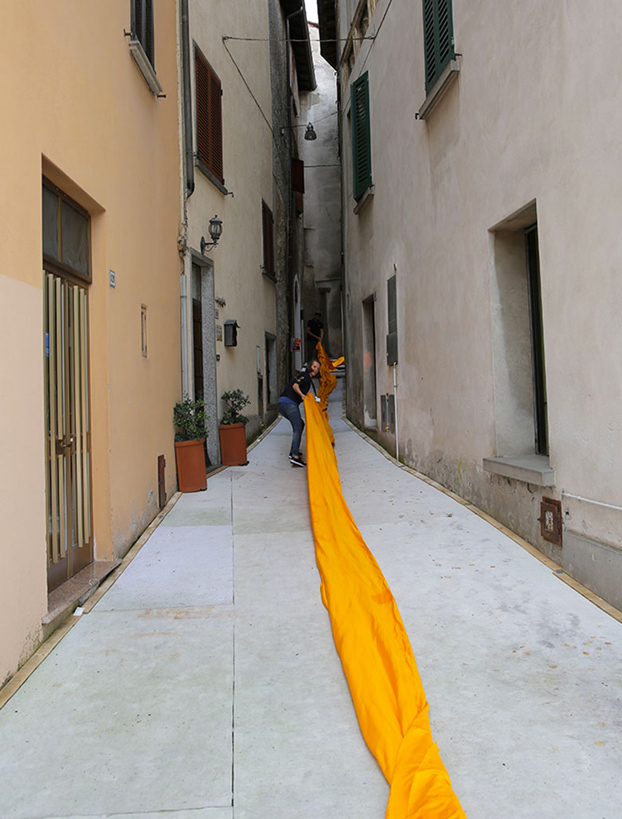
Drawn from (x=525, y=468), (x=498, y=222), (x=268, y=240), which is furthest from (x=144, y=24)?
(x=268, y=240)

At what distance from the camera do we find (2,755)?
8.07 ft

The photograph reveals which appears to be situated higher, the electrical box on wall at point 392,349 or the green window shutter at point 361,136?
the green window shutter at point 361,136

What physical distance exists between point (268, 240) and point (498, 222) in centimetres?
779

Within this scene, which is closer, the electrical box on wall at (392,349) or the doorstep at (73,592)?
the doorstep at (73,592)

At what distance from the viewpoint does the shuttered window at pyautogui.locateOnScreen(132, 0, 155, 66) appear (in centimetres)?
548

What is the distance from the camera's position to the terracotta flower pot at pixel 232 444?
821cm

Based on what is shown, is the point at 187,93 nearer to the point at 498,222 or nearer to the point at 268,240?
the point at 498,222

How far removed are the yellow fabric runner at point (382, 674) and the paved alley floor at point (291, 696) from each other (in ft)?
0.29

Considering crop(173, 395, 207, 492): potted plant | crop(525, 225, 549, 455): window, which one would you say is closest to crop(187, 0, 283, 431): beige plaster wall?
crop(173, 395, 207, 492): potted plant

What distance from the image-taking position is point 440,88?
19.4 feet

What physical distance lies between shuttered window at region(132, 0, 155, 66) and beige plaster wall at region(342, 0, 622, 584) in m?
2.65

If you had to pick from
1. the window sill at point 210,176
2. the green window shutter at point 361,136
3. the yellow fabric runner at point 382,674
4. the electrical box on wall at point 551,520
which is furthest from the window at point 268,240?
the electrical box on wall at point 551,520

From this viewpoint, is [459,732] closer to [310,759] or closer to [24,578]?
[310,759]

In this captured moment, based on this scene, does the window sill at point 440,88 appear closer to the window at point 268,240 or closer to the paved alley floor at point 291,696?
the paved alley floor at point 291,696
